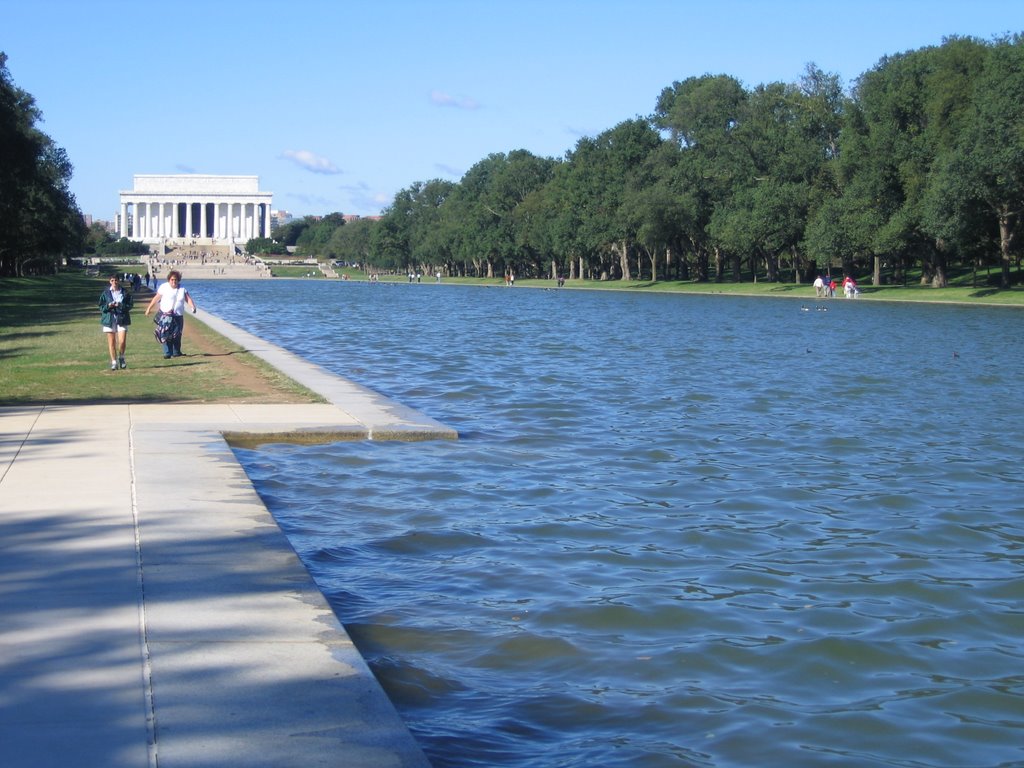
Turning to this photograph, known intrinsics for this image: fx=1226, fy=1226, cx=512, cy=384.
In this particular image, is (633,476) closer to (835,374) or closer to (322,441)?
(322,441)

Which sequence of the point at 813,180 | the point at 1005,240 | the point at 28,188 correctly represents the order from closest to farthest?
the point at 1005,240, the point at 28,188, the point at 813,180

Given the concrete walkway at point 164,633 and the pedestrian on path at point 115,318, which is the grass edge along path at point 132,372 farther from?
the concrete walkway at point 164,633

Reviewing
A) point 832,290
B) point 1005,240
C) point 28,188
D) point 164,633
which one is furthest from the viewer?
point 832,290

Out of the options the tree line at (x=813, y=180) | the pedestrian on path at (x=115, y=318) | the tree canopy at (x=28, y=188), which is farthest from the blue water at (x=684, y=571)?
the tree line at (x=813, y=180)

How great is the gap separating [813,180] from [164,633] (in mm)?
85087

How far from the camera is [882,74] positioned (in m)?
78.4

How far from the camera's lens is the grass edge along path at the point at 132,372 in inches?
744

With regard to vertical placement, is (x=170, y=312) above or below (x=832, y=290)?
below

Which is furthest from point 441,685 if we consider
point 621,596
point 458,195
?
point 458,195

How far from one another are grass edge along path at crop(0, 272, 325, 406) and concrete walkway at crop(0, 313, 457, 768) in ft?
20.5

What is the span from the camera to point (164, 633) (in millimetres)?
6863

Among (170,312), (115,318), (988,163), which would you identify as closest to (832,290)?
(988,163)

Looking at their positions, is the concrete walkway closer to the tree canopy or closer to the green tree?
the tree canopy

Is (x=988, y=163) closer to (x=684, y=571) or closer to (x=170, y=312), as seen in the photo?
(x=170, y=312)
